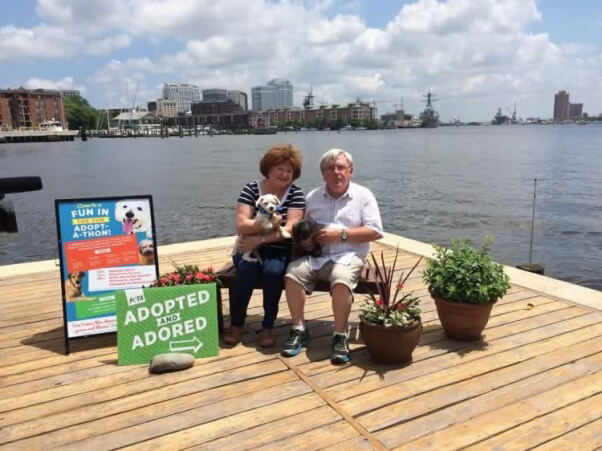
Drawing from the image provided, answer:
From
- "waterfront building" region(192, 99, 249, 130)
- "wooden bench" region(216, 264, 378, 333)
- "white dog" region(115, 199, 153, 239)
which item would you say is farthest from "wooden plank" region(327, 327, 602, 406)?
"waterfront building" region(192, 99, 249, 130)

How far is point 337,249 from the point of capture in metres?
3.41

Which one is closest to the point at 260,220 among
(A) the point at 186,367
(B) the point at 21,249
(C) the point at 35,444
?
(A) the point at 186,367

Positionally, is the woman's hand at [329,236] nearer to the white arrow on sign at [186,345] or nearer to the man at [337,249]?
the man at [337,249]

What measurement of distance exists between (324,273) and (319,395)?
0.84 m

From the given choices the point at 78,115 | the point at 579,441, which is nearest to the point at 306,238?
the point at 579,441

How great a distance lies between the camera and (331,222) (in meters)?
3.46

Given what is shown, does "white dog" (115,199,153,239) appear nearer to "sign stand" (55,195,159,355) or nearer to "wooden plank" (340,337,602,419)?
"sign stand" (55,195,159,355)

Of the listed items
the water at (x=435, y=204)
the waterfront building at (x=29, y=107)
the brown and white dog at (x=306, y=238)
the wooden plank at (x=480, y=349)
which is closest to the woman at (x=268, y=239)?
the brown and white dog at (x=306, y=238)

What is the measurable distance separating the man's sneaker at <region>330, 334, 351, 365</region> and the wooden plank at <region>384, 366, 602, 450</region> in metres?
0.72

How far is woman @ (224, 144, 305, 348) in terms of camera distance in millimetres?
3367

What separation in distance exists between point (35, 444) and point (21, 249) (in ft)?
38.0

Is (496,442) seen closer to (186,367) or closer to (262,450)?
(262,450)

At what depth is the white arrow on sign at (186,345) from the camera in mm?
3199

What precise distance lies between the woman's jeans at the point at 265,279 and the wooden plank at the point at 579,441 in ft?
5.75
